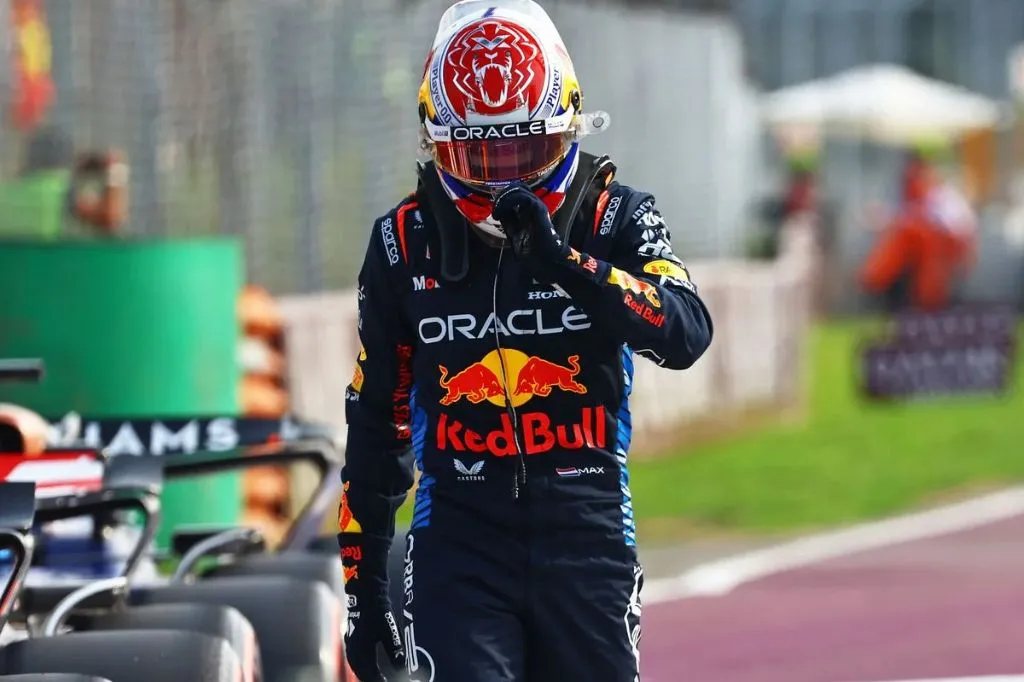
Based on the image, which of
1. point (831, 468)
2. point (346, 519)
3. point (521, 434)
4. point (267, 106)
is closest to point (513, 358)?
point (521, 434)

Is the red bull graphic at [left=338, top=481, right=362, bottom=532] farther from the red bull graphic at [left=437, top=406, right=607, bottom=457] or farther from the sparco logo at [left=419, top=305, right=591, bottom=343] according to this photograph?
the sparco logo at [left=419, top=305, right=591, bottom=343]

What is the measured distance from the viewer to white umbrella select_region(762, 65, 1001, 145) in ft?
117

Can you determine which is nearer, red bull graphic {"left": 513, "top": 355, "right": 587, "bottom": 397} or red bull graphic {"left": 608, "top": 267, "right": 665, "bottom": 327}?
red bull graphic {"left": 608, "top": 267, "right": 665, "bottom": 327}

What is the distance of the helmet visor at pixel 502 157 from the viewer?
3.88 meters

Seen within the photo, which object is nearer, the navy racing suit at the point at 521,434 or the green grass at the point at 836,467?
→ the navy racing suit at the point at 521,434

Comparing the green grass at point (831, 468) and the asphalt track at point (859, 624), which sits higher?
the asphalt track at point (859, 624)

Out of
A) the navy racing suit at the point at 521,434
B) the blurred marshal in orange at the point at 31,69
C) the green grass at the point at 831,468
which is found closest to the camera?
the navy racing suit at the point at 521,434

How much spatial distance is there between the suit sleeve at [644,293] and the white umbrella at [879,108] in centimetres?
3191

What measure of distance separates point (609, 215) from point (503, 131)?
29cm

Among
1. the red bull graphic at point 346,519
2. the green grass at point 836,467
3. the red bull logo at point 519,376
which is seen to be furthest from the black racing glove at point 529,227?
the green grass at point 836,467

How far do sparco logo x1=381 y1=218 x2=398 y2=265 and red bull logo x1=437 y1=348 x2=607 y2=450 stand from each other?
0.27m

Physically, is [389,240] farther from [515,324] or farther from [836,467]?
[836,467]

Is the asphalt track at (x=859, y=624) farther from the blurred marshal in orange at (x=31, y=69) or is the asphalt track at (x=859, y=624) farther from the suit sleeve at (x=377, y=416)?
the blurred marshal in orange at (x=31, y=69)

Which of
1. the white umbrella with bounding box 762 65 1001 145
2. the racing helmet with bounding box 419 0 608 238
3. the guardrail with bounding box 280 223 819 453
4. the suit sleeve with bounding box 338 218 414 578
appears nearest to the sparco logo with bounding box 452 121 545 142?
the racing helmet with bounding box 419 0 608 238
